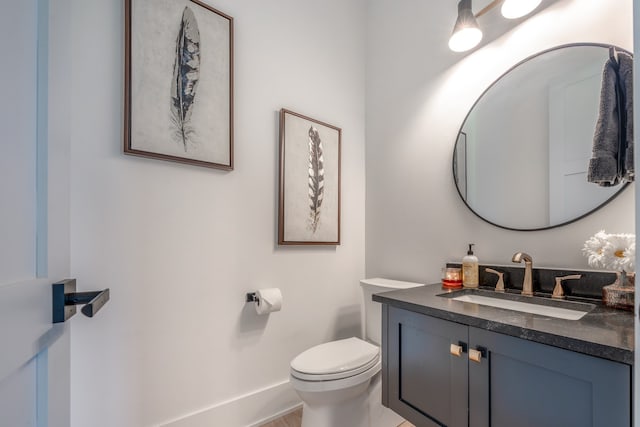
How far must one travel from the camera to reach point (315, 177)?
6.36 feet

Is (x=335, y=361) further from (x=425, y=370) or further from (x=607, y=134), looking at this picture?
(x=607, y=134)

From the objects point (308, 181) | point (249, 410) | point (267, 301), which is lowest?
point (249, 410)

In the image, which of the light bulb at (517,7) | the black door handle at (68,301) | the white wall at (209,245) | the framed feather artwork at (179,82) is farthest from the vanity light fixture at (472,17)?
the black door handle at (68,301)

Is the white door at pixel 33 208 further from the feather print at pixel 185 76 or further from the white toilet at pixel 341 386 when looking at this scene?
the white toilet at pixel 341 386

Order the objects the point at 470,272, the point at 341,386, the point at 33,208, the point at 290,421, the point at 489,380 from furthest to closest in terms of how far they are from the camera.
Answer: the point at 290,421
the point at 470,272
the point at 341,386
the point at 489,380
the point at 33,208

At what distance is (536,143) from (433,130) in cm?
55

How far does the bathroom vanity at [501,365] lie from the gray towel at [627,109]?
0.47m

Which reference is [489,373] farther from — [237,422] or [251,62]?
[251,62]

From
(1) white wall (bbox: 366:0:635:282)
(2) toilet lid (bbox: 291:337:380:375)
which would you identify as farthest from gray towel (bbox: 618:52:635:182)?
(2) toilet lid (bbox: 291:337:380:375)

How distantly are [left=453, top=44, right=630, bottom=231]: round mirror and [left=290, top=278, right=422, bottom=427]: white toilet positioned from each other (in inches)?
38.0

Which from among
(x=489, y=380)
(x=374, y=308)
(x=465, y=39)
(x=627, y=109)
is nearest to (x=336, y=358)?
(x=374, y=308)

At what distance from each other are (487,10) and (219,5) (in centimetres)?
138

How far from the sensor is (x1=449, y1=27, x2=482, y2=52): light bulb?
4.89ft

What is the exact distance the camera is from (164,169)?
1.40 metres
